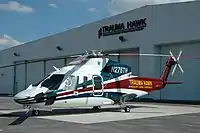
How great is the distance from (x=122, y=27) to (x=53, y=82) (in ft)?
71.8

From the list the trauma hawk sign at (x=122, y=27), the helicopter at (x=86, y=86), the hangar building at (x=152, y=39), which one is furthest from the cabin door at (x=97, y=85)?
the trauma hawk sign at (x=122, y=27)

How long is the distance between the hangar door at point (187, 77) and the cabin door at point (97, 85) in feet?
47.7

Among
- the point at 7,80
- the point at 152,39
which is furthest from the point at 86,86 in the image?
the point at 7,80

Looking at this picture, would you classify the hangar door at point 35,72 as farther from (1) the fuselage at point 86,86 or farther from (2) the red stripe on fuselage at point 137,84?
(1) the fuselage at point 86,86

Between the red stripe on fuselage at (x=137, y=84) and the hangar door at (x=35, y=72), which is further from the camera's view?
the hangar door at (x=35, y=72)

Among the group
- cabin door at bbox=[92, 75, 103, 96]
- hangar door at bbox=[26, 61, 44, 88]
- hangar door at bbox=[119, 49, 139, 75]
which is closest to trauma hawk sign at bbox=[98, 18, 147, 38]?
hangar door at bbox=[119, 49, 139, 75]

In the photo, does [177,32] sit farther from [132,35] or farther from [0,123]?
[0,123]

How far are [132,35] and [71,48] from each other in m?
11.5

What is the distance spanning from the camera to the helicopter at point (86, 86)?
57.6ft

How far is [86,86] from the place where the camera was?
19.0m

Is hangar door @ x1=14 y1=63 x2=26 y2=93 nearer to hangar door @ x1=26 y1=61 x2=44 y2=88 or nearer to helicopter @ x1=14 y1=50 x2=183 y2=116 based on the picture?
hangar door @ x1=26 y1=61 x2=44 y2=88

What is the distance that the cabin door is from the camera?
19.3 metres

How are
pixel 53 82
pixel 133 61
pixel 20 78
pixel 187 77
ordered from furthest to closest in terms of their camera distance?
pixel 20 78
pixel 133 61
pixel 187 77
pixel 53 82

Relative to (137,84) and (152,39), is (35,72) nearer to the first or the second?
(152,39)
